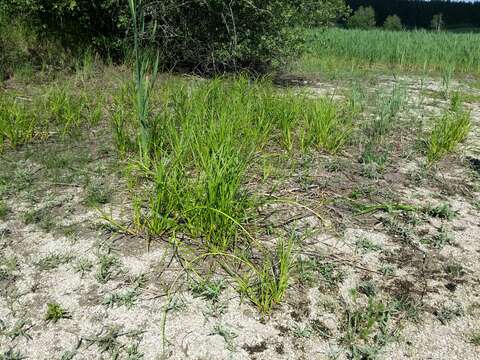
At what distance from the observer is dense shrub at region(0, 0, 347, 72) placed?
552 centimetres

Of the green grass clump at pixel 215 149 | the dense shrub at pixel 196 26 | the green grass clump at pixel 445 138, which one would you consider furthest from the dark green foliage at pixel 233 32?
the green grass clump at pixel 445 138

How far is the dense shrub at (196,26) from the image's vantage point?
5523 mm

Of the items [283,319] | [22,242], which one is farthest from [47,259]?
[283,319]

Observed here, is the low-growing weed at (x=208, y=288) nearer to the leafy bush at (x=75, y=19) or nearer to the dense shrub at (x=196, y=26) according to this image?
the dense shrub at (x=196, y=26)

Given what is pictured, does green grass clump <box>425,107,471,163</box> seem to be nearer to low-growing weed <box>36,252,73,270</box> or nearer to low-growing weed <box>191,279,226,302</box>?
low-growing weed <box>191,279,226,302</box>

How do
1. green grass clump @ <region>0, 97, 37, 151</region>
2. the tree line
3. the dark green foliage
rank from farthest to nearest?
the tree line < the dark green foliage < green grass clump @ <region>0, 97, 37, 151</region>

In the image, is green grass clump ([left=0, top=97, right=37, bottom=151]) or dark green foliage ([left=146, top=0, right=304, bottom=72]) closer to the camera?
green grass clump ([left=0, top=97, right=37, bottom=151])

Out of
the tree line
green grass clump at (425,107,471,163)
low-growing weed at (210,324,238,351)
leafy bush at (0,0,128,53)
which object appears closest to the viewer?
low-growing weed at (210,324,238,351)

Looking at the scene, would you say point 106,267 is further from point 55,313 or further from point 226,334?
point 226,334

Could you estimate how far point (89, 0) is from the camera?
220 inches

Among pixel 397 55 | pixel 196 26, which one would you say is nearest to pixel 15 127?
pixel 196 26

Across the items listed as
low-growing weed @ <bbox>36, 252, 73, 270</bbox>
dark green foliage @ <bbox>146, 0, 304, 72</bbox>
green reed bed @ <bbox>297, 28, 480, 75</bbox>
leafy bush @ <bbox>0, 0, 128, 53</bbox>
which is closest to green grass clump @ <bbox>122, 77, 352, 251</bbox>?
low-growing weed @ <bbox>36, 252, 73, 270</bbox>

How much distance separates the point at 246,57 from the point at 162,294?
16.4 ft

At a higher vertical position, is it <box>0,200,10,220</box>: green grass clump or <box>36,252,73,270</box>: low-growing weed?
<box>0,200,10,220</box>: green grass clump
